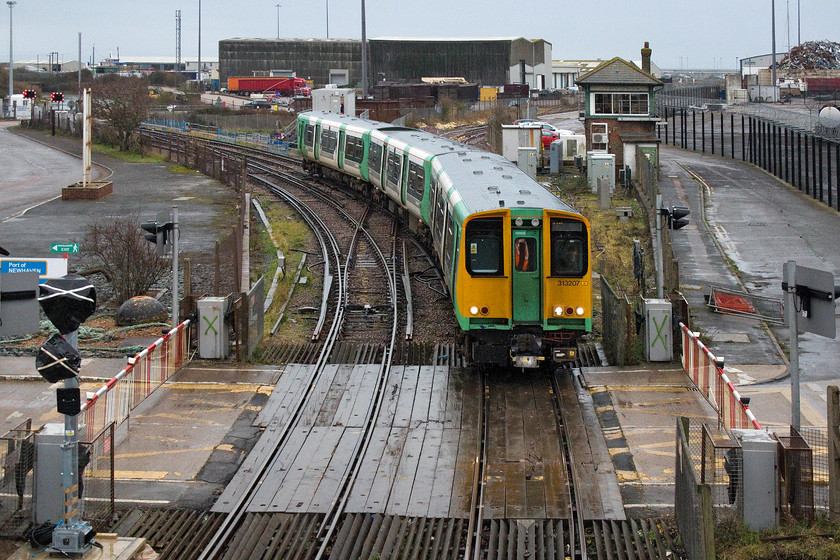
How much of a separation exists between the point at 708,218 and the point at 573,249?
17585 millimetres

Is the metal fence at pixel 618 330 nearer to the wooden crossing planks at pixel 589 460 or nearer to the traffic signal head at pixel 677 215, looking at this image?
the wooden crossing planks at pixel 589 460

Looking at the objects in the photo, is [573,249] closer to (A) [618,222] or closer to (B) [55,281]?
(B) [55,281]

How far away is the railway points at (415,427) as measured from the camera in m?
11.2

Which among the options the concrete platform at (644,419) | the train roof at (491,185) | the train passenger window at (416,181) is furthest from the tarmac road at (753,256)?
the train passenger window at (416,181)

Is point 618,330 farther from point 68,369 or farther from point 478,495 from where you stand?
point 68,369

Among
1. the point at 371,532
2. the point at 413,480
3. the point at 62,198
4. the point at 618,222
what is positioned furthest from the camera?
the point at 62,198

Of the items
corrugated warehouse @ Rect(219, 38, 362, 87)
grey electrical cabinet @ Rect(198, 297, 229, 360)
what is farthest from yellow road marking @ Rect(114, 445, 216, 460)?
corrugated warehouse @ Rect(219, 38, 362, 87)

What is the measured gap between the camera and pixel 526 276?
49.4 ft

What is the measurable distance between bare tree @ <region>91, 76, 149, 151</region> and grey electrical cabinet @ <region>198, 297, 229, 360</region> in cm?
3356

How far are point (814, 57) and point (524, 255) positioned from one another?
90.3 m

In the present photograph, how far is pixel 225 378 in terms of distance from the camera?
15.4m

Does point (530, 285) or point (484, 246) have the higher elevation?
point (484, 246)

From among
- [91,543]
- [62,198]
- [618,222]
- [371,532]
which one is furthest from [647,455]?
[62,198]

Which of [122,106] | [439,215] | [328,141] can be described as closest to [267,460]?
[439,215]
